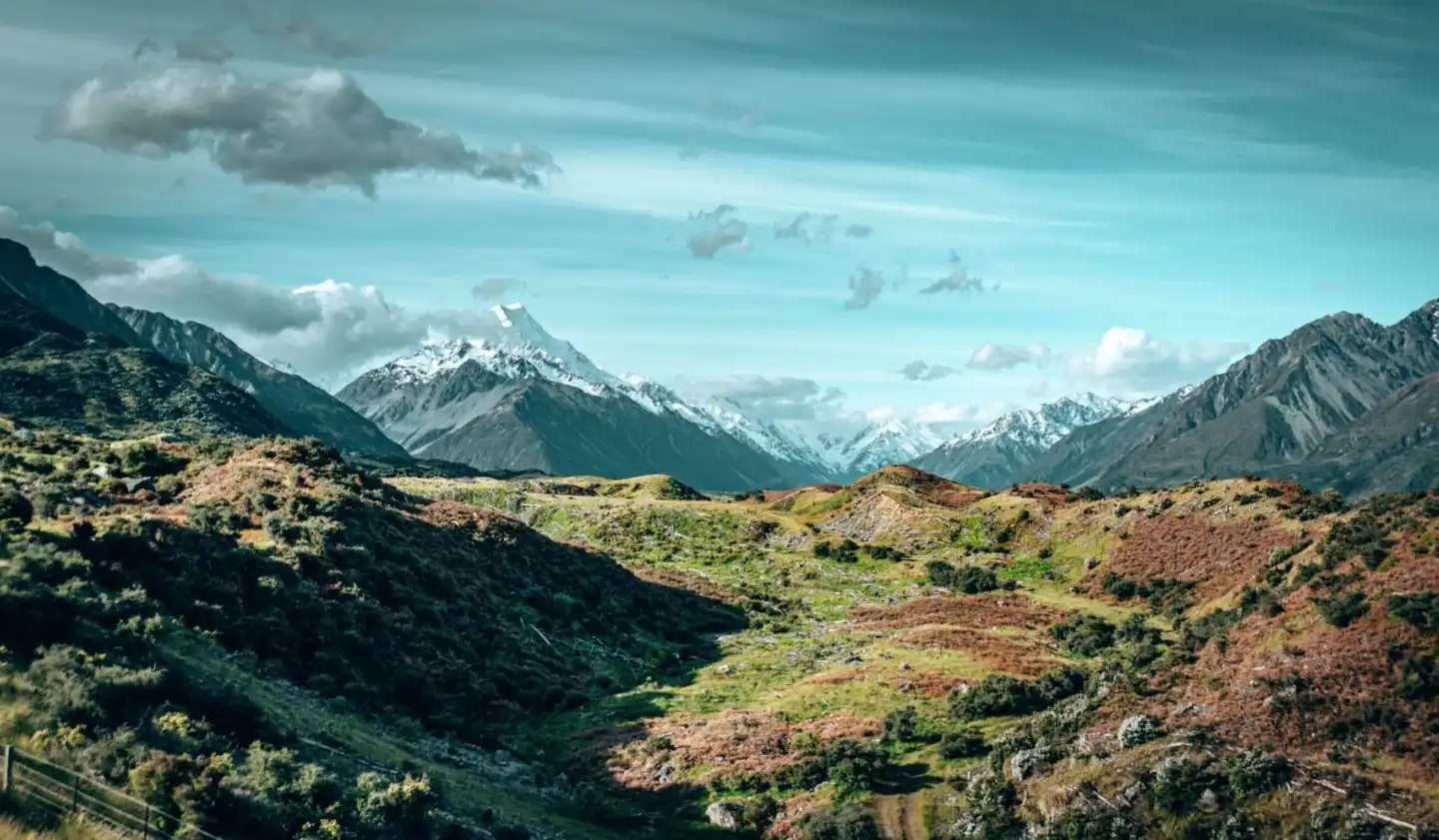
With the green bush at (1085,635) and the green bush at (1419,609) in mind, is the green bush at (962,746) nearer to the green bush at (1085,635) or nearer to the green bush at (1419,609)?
the green bush at (1419,609)

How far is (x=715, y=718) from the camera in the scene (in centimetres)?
4828

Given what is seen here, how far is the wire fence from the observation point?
21.1 meters

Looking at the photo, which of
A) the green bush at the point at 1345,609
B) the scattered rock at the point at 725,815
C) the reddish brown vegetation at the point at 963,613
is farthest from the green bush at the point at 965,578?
the scattered rock at the point at 725,815

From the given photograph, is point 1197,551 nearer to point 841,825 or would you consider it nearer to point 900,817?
point 900,817

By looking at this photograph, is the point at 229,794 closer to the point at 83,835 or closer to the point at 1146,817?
the point at 83,835

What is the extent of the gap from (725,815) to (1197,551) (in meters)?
55.2

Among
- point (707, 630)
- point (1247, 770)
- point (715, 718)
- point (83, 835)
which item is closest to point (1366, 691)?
point (1247, 770)

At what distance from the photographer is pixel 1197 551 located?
7794cm

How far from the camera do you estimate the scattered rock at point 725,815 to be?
122 feet

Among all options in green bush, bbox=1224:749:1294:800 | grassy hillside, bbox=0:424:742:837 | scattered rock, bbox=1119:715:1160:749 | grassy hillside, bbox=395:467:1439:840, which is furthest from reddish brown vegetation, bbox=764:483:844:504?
green bush, bbox=1224:749:1294:800

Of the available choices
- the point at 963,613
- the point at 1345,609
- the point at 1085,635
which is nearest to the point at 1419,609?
the point at 1345,609

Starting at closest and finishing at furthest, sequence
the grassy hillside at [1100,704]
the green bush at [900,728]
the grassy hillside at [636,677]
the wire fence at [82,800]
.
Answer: the wire fence at [82,800], the grassy hillside at [636,677], the grassy hillside at [1100,704], the green bush at [900,728]

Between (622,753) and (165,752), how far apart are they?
22048 millimetres

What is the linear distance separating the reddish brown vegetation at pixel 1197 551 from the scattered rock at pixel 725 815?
139 ft
